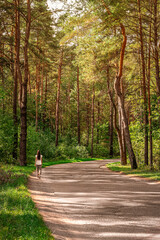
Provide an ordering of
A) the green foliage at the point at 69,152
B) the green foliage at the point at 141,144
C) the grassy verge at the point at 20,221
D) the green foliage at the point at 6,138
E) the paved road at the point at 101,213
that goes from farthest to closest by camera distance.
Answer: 1. the green foliage at the point at 69,152
2. the green foliage at the point at 141,144
3. the green foliage at the point at 6,138
4. the paved road at the point at 101,213
5. the grassy verge at the point at 20,221

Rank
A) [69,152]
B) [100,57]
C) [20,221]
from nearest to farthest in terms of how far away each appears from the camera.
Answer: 1. [20,221]
2. [100,57]
3. [69,152]

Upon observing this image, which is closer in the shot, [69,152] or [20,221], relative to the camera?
[20,221]

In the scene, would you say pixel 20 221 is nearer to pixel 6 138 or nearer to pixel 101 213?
pixel 101 213

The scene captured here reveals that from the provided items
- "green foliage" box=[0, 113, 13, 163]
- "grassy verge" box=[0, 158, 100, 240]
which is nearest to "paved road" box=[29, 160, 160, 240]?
"grassy verge" box=[0, 158, 100, 240]

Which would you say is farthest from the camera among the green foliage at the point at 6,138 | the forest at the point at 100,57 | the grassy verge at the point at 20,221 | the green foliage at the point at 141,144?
the green foliage at the point at 141,144

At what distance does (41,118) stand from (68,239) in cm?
3490

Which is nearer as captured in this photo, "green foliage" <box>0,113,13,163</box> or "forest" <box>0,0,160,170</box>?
"forest" <box>0,0,160,170</box>

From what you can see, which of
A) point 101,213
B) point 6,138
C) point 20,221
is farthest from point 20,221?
point 6,138

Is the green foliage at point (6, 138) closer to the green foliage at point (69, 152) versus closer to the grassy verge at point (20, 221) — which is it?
the grassy verge at point (20, 221)

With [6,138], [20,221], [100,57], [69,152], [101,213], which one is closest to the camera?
[20,221]

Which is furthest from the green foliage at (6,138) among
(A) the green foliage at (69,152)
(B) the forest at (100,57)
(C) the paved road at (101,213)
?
(A) the green foliage at (69,152)

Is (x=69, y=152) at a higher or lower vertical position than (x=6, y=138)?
lower

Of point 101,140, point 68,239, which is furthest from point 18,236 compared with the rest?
point 101,140

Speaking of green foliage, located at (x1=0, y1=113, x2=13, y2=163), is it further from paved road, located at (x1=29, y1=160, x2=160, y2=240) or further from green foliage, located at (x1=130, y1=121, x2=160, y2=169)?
green foliage, located at (x1=130, y1=121, x2=160, y2=169)
